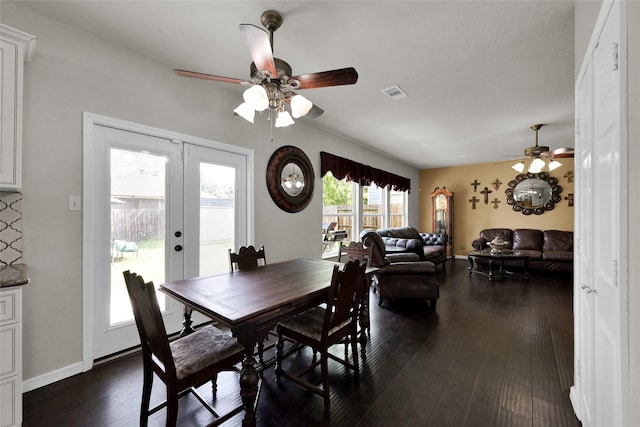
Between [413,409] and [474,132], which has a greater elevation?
[474,132]

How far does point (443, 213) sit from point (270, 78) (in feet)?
22.6

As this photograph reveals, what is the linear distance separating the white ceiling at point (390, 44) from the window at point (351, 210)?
184 cm

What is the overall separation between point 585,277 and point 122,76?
368 centimetres

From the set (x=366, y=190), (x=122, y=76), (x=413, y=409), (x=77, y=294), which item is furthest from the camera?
(x=366, y=190)

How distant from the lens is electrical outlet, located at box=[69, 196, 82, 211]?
2.10m

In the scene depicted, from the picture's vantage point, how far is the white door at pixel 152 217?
228 cm

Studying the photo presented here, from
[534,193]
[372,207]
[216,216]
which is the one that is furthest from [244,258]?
[534,193]

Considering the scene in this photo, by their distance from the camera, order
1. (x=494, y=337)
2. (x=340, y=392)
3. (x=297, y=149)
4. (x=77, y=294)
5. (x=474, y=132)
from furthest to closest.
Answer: (x=474, y=132)
(x=297, y=149)
(x=494, y=337)
(x=77, y=294)
(x=340, y=392)

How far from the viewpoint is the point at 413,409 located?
1.73 meters

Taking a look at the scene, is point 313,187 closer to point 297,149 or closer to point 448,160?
point 297,149

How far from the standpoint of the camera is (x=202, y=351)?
1534 mm

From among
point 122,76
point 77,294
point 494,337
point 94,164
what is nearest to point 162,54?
point 122,76

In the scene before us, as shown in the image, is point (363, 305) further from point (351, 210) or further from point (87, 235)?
point (351, 210)

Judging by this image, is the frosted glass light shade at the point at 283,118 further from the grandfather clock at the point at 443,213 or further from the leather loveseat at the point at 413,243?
the grandfather clock at the point at 443,213
